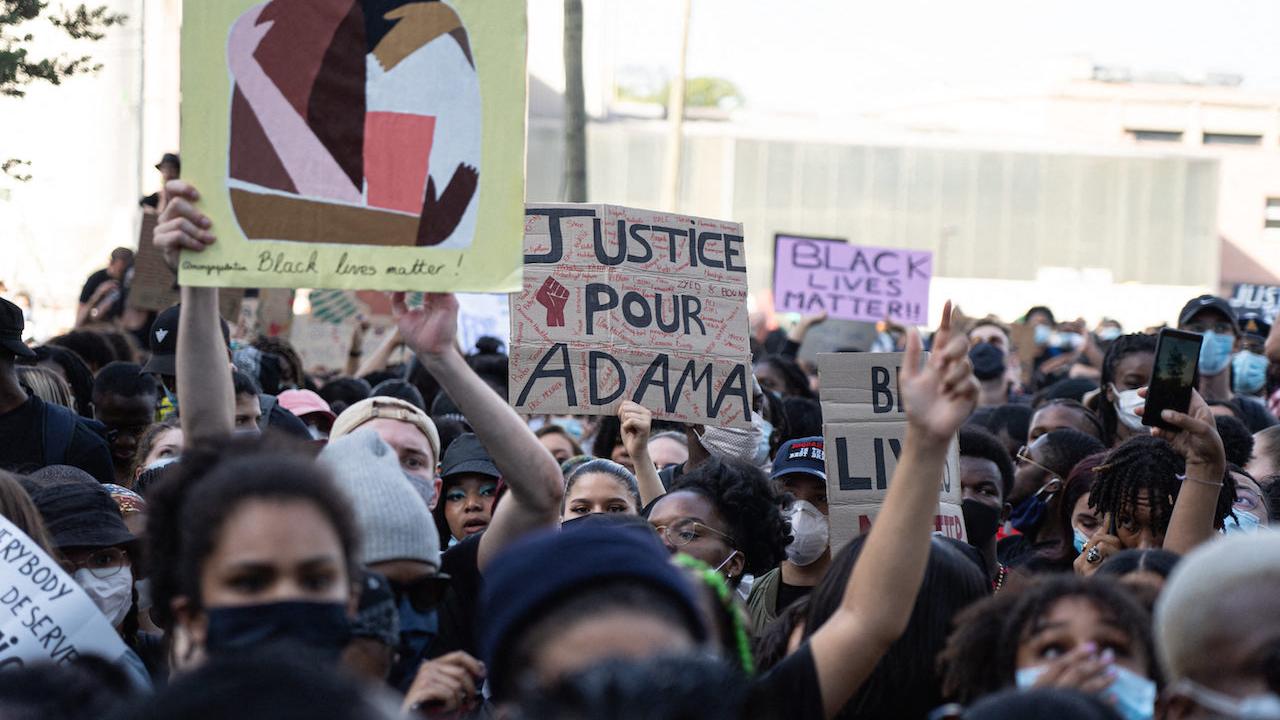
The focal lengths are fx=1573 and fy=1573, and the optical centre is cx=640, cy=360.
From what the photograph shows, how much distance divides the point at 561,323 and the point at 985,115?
7750cm

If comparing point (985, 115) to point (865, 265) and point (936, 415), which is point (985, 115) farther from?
point (936, 415)

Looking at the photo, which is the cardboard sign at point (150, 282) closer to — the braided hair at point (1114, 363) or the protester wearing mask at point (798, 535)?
the protester wearing mask at point (798, 535)

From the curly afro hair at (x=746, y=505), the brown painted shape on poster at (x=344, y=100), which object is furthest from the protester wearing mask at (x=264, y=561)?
the curly afro hair at (x=746, y=505)

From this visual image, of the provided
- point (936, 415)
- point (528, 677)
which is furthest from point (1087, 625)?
point (528, 677)

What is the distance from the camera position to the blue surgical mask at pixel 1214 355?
7996 mm

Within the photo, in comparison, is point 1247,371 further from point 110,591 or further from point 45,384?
point 110,591

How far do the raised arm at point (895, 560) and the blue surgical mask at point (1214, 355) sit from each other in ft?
17.8

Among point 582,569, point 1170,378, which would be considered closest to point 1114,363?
point 1170,378

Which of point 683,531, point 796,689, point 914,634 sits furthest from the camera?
point 683,531

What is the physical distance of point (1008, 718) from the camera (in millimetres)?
2264

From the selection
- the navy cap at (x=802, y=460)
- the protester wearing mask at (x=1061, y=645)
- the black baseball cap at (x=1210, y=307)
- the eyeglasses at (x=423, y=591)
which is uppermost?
the black baseball cap at (x=1210, y=307)

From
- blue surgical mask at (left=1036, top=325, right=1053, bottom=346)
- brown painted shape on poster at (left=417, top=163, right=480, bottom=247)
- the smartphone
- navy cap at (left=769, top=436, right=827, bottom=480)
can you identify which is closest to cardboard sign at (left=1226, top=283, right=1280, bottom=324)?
blue surgical mask at (left=1036, top=325, right=1053, bottom=346)

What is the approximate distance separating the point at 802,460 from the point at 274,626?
331cm

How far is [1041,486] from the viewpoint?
6.70 m
